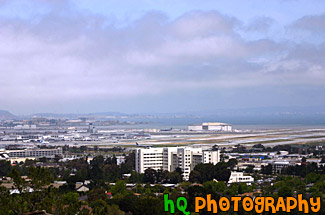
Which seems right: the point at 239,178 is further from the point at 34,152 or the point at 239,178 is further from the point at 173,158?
the point at 34,152

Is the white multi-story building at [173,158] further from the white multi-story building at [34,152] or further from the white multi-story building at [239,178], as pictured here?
the white multi-story building at [34,152]

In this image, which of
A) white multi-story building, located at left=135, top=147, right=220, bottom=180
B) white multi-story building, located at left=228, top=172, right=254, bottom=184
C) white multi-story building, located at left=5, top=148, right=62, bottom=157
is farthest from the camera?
white multi-story building, located at left=5, top=148, right=62, bottom=157

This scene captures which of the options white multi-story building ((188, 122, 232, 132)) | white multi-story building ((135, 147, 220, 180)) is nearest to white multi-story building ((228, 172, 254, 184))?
white multi-story building ((135, 147, 220, 180))

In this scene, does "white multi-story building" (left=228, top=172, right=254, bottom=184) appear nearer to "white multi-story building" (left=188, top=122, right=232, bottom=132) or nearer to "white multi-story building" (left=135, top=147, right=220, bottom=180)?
"white multi-story building" (left=135, top=147, right=220, bottom=180)

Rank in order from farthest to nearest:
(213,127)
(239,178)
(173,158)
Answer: (213,127), (173,158), (239,178)

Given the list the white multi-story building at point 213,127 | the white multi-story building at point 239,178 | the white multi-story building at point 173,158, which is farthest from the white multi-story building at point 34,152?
the white multi-story building at point 213,127

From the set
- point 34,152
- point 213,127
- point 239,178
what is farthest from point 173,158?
point 213,127

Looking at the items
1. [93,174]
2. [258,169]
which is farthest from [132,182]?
[258,169]

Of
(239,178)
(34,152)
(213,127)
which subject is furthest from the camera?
(213,127)

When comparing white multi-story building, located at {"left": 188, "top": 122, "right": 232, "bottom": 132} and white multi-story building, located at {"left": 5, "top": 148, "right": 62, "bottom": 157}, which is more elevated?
white multi-story building, located at {"left": 188, "top": 122, "right": 232, "bottom": 132}
